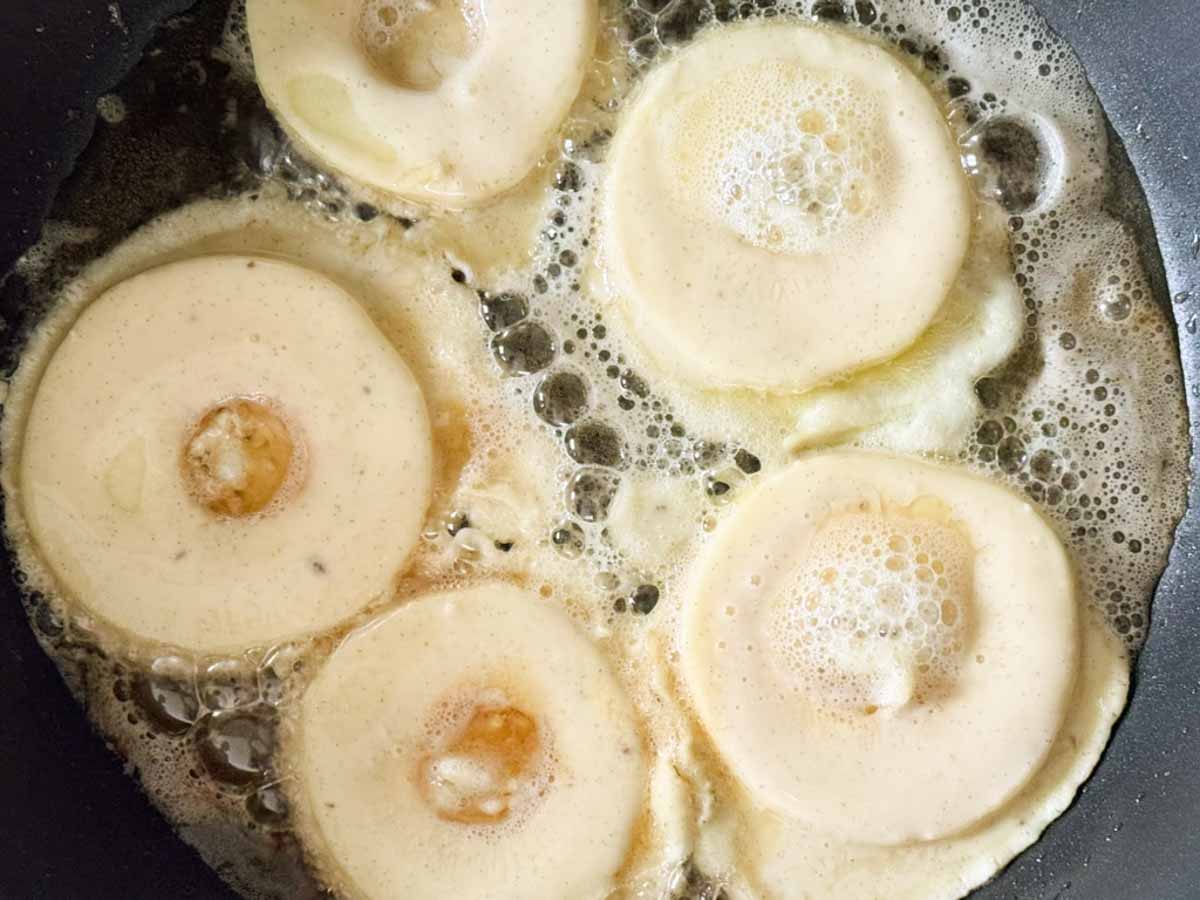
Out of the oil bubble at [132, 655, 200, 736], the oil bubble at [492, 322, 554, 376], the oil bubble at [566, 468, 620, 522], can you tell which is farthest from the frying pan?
the oil bubble at [566, 468, 620, 522]

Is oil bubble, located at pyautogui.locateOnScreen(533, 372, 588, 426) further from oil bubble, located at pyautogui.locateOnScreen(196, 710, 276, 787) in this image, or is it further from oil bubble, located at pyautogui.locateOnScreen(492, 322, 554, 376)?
oil bubble, located at pyautogui.locateOnScreen(196, 710, 276, 787)

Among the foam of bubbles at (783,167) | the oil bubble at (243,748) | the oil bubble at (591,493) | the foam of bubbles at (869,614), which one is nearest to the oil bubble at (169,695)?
the oil bubble at (243,748)

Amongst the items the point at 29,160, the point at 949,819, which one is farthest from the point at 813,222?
the point at 29,160

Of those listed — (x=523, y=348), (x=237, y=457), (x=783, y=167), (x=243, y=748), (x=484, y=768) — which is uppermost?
(x=783, y=167)

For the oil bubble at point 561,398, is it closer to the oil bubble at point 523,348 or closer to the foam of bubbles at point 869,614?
the oil bubble at point 523,348

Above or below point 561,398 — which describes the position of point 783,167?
above

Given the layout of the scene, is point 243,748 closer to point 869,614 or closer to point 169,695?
point 169,695

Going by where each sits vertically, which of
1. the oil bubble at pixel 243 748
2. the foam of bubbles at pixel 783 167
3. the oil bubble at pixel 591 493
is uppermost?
the foam of bubbles at pixel 783 167

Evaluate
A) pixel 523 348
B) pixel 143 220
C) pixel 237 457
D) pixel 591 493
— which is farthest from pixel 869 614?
pixel 143 220
